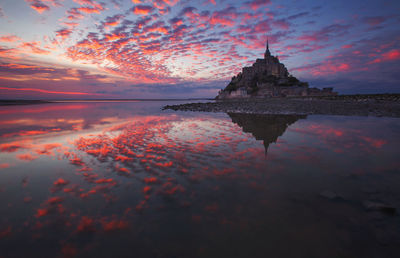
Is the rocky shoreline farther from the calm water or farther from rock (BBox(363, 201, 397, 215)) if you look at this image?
rock (BBox(363, 201, 397, 215))

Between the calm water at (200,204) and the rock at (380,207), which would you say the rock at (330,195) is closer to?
the calm water at (200,204)

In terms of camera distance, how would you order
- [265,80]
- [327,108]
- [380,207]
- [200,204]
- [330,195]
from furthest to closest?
1. [265,80]
2. [327,108]
3. [330,195]
4. [200,204]
5. [380,207]

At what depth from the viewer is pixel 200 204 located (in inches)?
190

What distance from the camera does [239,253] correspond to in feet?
11.0

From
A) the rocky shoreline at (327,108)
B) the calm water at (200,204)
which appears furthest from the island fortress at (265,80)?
the calm water at (200,204)

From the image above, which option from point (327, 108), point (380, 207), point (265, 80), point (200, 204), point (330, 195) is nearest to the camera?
point (380, 207)

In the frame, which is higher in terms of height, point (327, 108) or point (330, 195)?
point (327, 108)

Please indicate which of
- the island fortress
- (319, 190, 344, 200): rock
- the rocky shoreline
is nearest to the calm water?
(319, 190, 344, 200): rock

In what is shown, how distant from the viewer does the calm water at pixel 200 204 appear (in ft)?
11.6

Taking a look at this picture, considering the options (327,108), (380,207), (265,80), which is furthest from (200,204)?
(265,80)

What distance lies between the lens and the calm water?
11.6 feet

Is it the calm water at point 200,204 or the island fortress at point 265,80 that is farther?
the island fortress at point 265,80

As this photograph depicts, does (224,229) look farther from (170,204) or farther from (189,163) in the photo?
(189,163)

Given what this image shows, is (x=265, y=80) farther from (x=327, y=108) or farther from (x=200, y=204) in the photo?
(x=200, y=204)
